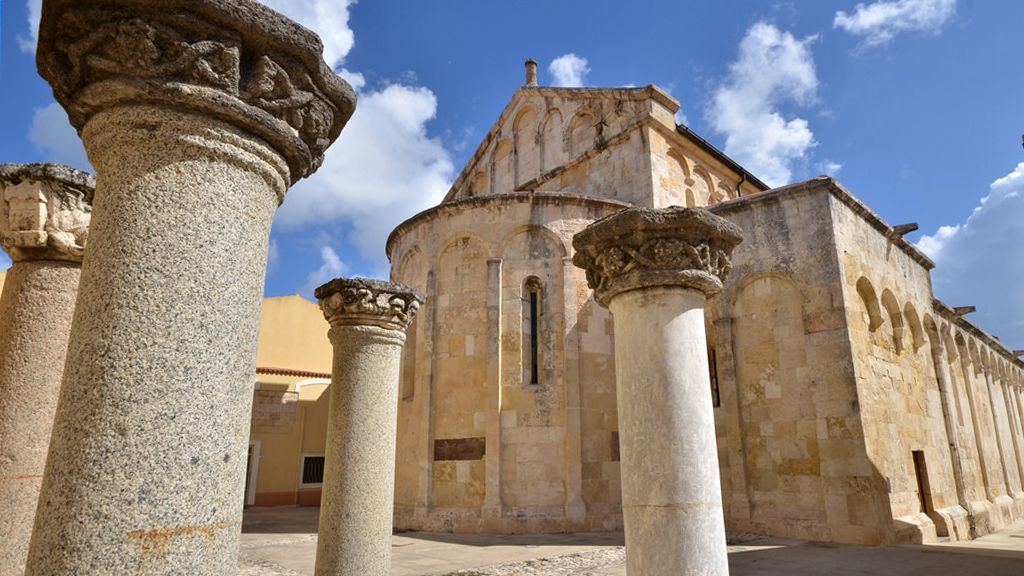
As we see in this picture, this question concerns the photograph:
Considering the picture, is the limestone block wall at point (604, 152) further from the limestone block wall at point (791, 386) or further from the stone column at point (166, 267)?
the stone column at point (166, 267)

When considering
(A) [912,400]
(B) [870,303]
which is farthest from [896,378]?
(B) [870,303]

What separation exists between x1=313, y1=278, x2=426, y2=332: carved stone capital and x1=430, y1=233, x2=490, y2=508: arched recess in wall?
6.02 m

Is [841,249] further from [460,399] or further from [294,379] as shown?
[294,379]

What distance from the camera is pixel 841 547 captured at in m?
8.42

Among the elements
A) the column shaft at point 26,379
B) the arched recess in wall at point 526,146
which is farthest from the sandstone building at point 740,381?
the column shaft at point 26,379

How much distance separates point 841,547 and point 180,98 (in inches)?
376

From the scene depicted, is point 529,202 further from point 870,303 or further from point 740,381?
point 870,303

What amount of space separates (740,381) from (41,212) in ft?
32.4

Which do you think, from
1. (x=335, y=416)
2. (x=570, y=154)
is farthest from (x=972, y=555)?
(x=570, y=154)

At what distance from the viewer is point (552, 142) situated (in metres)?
16.9

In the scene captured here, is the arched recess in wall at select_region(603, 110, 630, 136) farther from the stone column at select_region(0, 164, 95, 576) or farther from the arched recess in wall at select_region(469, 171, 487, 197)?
the stone column at select_region(0, 164, 95, 576)

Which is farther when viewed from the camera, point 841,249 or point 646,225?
point 841,249

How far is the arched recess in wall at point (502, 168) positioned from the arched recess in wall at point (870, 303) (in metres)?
9.87

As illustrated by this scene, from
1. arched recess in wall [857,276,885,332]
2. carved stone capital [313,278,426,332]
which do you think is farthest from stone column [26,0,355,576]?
arched recess in wall [857,276,885,332]
